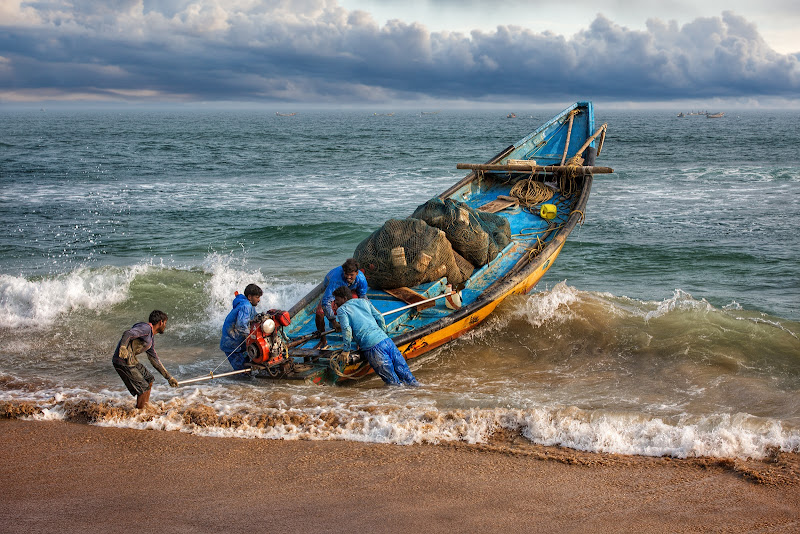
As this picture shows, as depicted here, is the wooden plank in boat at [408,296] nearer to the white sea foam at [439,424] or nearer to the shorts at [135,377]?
the white sea foam at [439,424]

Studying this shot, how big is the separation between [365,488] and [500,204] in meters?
8.27

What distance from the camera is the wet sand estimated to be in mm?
4789

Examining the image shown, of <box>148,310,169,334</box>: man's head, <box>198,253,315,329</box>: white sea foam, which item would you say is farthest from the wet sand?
<box>198,253,315,329</box>: white sea foam

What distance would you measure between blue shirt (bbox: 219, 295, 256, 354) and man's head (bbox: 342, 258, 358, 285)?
1.15 m

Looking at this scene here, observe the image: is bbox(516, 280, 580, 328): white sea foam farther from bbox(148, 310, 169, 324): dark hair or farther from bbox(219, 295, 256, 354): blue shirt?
bbox(148, 310, 169, 324): dark hair

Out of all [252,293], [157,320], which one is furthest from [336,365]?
[157,320]

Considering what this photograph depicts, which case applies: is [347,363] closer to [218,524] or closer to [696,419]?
[218,524]

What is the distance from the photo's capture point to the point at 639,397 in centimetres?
755

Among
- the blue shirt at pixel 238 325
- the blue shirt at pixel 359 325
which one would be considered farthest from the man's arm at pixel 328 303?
the blue shirt at pixel 238 325

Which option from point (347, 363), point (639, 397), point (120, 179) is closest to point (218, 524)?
point (347, 363)

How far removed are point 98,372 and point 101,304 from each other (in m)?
3.64

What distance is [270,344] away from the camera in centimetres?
744

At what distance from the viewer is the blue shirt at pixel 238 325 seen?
24.0 ft

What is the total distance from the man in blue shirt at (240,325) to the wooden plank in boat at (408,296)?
2.19 m
